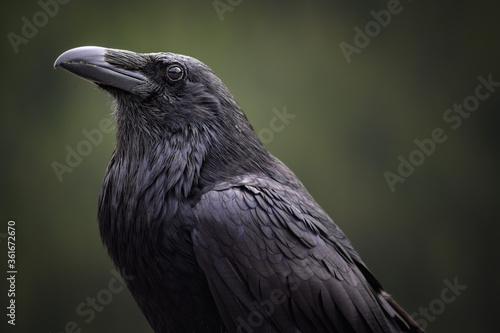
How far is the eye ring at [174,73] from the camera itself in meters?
2.83

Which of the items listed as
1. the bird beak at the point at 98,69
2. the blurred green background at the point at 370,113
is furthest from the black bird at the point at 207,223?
the blurred green background at the point at 370,113

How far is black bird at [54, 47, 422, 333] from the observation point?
2555mm

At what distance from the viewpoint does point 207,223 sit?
8.31 ft

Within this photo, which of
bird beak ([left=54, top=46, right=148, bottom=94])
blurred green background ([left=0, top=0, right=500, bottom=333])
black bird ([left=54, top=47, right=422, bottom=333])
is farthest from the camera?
blurred green background ([left=0, top=0, right=500, bottom=333])

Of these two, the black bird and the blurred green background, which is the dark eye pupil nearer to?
the black bird

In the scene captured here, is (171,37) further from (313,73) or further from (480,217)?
(480,217)

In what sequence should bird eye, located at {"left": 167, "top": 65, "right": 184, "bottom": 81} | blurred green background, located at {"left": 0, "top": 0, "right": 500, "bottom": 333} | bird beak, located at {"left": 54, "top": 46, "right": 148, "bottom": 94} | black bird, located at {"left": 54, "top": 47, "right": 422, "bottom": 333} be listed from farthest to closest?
blurred green background, located at {"left": 0, "top": 0, "right": 500, "bottom": 333}
bird eye, located at {"left": 167, "top": 65, "right": 184, "bottom": 81}
bird beak, located at {"left": 54, "top": 46, "right": 148, "bottom": 94}
black bird, located at {"left": 54, "top": 47, "right": 422, "bottom": 333}

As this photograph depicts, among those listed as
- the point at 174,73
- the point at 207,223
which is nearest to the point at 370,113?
the point at 174,73

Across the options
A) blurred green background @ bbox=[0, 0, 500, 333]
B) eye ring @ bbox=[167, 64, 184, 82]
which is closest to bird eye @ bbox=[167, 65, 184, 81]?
eye ring @ bbox=[167, 64, 184, 82]

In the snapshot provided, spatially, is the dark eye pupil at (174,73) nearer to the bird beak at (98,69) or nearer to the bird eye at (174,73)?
the bird eye at (174,73)

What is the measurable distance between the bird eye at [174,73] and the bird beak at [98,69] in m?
0.12

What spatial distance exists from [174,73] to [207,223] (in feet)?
2.68

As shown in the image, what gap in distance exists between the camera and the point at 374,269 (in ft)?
17.5

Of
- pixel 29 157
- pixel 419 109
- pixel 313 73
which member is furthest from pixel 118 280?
pixel 419 109
